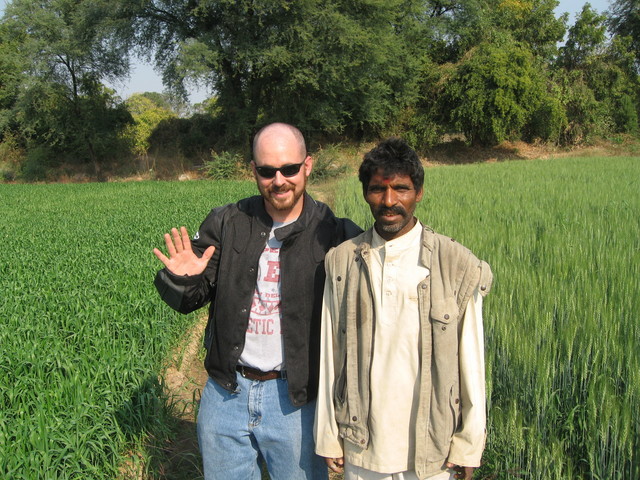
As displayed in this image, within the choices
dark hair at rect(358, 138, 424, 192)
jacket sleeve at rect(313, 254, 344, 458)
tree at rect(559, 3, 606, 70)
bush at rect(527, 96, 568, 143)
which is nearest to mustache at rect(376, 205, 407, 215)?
dark hair at rect(358, 138, 424, 192)

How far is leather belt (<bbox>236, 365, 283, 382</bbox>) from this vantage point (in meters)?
1.85

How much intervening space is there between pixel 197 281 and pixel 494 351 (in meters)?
1.71

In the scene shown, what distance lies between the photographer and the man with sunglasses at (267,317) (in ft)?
5.97

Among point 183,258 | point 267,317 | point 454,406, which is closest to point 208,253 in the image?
point 183,258

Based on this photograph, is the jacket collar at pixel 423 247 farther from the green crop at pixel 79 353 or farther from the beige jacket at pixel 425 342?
the green crop at pixel 79 353

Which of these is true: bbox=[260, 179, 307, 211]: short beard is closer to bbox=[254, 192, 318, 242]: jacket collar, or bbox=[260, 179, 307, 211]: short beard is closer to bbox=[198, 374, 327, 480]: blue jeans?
bbox=[254, 192, 318, 242]: jacket collar

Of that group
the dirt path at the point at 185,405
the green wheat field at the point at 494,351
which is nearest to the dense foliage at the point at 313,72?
the green wheat field at the point at 494,351

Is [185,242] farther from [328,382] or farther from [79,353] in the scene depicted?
[79,353]

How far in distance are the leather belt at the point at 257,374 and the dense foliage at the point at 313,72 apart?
20.4 meters

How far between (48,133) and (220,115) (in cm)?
891

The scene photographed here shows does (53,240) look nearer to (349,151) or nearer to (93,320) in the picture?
(93,320)

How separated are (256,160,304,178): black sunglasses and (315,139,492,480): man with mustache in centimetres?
24

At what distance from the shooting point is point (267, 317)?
1.88 meters

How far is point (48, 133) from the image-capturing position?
26.4m
